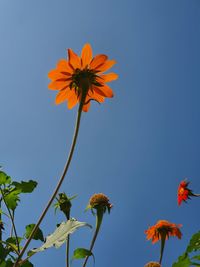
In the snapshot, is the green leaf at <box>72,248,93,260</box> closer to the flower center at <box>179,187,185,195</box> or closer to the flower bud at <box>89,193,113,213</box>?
the flower bud at <box>89,193,113,213</box>

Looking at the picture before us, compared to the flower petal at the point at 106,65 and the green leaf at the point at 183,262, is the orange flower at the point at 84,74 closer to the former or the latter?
the flower petal at the point at 106,65

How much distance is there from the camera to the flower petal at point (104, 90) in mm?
2252

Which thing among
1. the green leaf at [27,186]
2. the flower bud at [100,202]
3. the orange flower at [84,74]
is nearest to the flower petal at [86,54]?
the orange flower at [84,74]

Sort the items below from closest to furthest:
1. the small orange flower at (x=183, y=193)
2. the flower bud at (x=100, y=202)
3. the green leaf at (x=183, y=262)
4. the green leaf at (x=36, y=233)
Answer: the green leaf at (x=183, y=262) < the green leaf at (x=36, y=233) < the flower bud at (x=100, y=202) < the small orange flower at (x=183, y=193)

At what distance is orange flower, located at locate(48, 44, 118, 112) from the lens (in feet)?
7.19

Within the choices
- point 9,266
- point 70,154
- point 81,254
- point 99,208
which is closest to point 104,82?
point 70,154

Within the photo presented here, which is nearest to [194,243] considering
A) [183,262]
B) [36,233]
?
[183,262]

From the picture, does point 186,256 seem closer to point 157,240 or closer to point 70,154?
point 70,154

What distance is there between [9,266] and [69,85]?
103cm

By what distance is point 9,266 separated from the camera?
1.77 metres

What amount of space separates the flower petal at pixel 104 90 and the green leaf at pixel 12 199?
732mm

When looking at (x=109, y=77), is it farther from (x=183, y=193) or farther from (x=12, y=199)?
(x=183, y=193)

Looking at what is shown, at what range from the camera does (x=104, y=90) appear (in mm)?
2260

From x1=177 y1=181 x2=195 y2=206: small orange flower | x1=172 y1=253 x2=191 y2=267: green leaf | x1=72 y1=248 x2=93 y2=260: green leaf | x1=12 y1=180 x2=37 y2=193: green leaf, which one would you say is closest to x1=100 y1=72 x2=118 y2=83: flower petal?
x1=12 y1=180 x2=37 y2=193: green leaf
